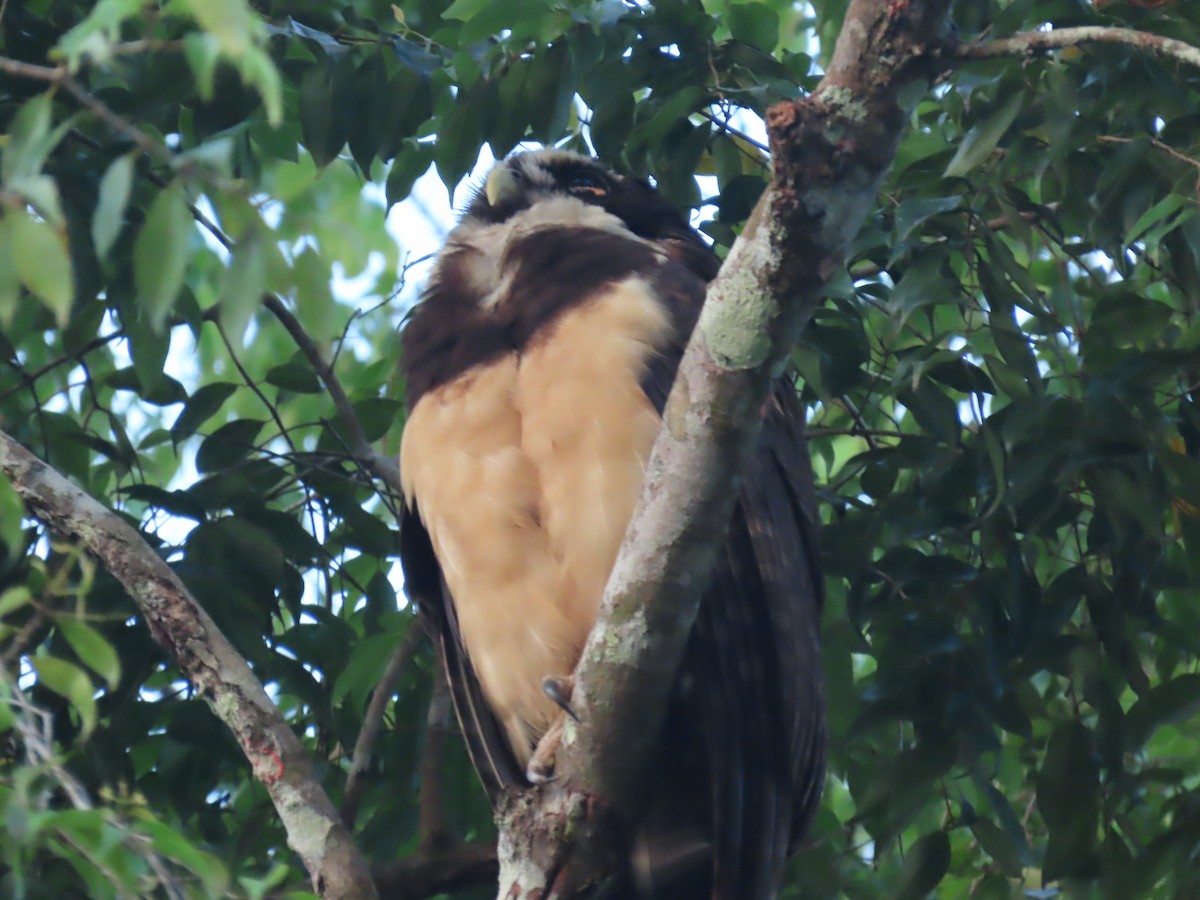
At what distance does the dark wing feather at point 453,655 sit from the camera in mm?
3270

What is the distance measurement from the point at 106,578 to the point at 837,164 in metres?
1.81

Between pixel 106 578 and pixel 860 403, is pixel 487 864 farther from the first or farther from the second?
pixel 860 403

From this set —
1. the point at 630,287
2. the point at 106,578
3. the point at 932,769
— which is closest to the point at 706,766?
the point at 932,769

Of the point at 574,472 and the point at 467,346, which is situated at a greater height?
the point at 467,346

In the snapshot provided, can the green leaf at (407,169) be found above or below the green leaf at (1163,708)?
above

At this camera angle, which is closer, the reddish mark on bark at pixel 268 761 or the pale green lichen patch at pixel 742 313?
the pale green lichen patch at pixel 742 313

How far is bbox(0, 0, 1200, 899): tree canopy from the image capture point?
108 inches

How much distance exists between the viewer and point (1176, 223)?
2.70 m

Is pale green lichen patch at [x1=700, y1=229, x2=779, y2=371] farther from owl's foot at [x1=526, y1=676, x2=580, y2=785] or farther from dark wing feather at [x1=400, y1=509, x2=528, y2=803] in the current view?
dark wing feather at [x1=400, y1=509, x2=528, y2=803]

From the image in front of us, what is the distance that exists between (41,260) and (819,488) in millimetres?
2524

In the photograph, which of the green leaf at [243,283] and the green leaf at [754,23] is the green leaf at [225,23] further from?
the green leaf at [754,23]

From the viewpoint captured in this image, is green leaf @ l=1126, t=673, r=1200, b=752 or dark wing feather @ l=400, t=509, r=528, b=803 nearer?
green leaf @ l=1126, t=673, r=1200, b=752

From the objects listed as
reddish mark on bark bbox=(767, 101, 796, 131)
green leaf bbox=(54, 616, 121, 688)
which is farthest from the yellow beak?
green leaf bbox=(54, 616, 121, 688)

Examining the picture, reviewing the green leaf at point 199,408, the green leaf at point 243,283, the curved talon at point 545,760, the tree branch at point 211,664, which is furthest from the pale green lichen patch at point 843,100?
the green leaf at point 199,408
